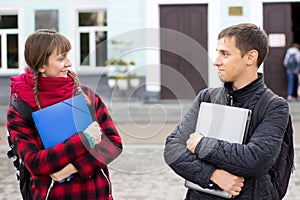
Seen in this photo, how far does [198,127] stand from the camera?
2.64m

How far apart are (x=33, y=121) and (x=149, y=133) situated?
529 millimetres

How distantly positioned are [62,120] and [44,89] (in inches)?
7.7

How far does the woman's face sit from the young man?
59 centimetres

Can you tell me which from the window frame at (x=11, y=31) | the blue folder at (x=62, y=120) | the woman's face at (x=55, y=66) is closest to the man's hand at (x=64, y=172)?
the blue folder at (x=62, y=120)

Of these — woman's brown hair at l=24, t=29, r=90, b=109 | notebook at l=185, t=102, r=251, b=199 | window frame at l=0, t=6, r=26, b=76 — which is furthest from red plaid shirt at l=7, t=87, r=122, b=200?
window frame at l=0, t=6, r=26, b=76

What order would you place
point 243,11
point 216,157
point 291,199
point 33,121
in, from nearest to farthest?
point 216,157 → point 33,121 → point 291,199 → point 243,11

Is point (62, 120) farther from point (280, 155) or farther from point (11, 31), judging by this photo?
point (11, 31)

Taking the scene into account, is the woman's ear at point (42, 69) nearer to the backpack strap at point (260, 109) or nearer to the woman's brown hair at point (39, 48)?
the woman's brown hair at point (39, 48)

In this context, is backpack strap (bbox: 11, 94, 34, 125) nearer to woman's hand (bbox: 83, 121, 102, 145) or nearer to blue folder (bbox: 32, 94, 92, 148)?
blue folder (bbox: 32, 94, 92, 148)

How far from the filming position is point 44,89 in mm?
2801

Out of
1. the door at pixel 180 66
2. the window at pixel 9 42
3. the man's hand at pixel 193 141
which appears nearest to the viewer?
the door at pixel 180 66

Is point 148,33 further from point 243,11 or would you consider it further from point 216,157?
point 243,11

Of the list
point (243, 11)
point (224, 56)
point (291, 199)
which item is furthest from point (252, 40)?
point (243, 11)

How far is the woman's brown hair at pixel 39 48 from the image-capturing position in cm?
277
